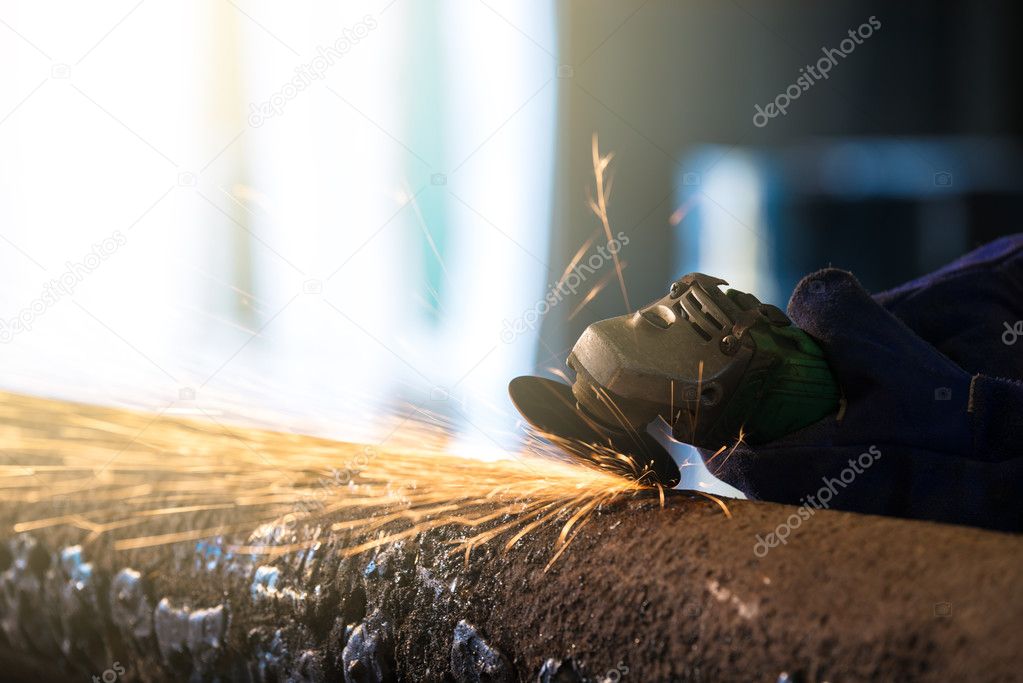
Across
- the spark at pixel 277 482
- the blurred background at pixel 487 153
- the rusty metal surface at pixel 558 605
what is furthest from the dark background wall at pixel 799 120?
the rusty metal surface at pixel 558 605

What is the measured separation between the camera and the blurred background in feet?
11.1

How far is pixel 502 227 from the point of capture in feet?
13.3

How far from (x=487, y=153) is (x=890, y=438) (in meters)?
3.55

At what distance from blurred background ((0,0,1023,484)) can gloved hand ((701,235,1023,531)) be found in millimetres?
1669

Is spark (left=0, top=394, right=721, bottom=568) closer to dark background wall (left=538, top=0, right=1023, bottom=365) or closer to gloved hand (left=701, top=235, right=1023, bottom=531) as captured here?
gloved hand (left=701, top=235, right=1023, bottom=531)

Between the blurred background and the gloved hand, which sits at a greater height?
A: the blurred background

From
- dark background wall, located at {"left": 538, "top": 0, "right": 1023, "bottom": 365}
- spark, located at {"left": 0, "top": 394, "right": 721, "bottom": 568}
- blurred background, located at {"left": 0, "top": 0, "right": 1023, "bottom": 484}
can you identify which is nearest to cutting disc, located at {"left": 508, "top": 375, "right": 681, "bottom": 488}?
spark, located at {"left": 0, "top": 394, "right": 721, "bottom": 568}

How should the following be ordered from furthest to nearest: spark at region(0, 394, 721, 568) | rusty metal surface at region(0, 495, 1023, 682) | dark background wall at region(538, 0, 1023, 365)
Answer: dark background wall at region(538, 0, 1023, 365) → spark at region(0, 394, 721, 568) → rusty metal surface at region(0, 495, 1023, 682)

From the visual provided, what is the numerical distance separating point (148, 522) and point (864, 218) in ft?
9.95

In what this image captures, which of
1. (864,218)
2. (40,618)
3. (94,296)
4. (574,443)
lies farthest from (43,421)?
(94,296)

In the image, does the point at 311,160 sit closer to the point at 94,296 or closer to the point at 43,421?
the point at 94,296

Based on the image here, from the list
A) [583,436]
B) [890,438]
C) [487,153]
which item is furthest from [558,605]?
[487,153]

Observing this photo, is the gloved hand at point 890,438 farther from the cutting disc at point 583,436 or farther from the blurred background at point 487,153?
the blurred background at point 487,153

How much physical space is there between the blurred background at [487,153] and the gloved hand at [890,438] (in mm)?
1669
